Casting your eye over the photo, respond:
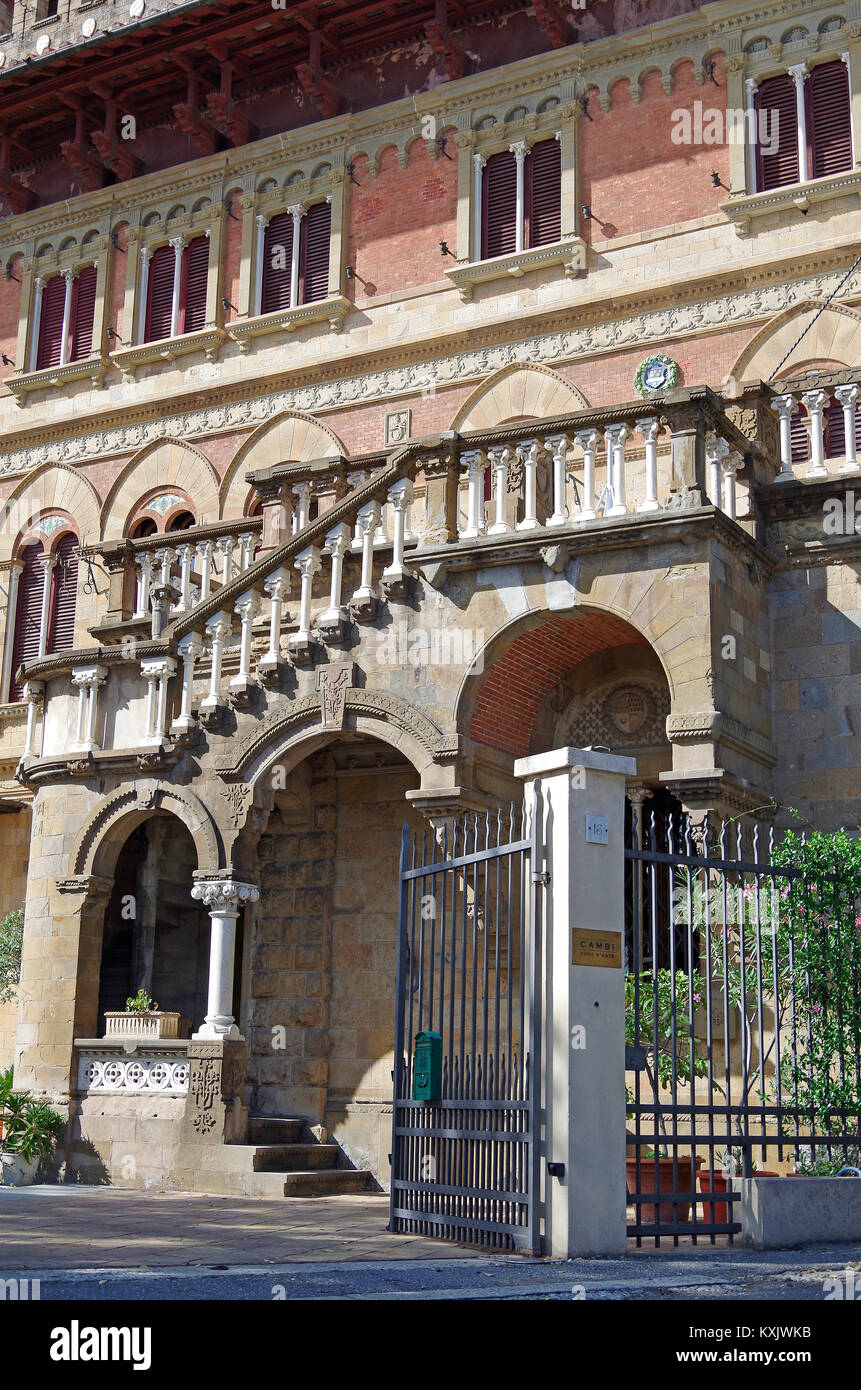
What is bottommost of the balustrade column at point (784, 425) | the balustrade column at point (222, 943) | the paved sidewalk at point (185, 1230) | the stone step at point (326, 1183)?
the paved sidewalk at point (185, 1230)

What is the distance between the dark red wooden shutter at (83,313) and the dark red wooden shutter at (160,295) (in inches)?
40.3

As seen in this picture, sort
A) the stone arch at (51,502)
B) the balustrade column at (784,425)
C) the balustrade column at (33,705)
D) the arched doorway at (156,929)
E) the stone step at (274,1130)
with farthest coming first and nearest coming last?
the stone arch at (51,502)
the arched doorway at (156,929)
the balustrade column at (33,705)
the stone step at (274,1130)
the balustrade column at (784,425)

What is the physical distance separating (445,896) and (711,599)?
4.26 meters

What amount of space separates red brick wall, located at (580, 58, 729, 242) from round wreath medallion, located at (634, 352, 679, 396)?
200 centimetres

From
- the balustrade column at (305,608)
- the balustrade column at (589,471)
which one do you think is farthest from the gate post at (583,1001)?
the balustrade column at (305,608)

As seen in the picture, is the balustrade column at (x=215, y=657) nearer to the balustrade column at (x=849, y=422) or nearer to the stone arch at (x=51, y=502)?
the balustrade column at (x=849, y=422)

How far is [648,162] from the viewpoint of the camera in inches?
800

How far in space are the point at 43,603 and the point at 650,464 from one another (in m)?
12.6

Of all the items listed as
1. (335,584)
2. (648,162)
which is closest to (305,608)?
(335,584)

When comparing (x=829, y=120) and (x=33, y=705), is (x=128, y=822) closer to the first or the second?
(x=33, y=705)

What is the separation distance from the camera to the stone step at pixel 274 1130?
624 inches

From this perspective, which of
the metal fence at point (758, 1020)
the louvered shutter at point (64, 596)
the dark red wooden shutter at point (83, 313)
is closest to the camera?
the metal fence at point (758, 1020)

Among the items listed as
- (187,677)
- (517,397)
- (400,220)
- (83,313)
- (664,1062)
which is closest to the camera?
(664,1062)

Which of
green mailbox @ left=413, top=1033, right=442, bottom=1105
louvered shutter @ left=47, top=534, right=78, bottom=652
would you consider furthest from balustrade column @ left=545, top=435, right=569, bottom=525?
louvered shutter @ left=47, top=534, right=78, bottom=652
